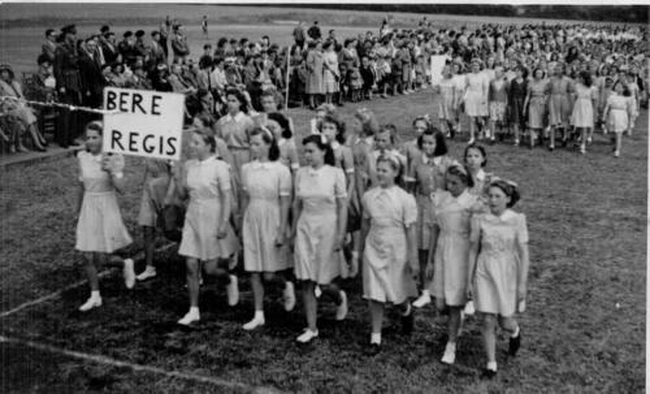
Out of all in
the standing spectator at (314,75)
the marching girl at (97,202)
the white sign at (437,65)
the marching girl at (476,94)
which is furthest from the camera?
the standing spectator at (314,75)

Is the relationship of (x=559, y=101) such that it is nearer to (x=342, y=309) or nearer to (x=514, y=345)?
(x=342, y=309)

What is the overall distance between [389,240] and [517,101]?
11.9 meters

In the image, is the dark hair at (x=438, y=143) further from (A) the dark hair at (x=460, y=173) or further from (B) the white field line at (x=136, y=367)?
(B) the white field line at (x=136, y=367)

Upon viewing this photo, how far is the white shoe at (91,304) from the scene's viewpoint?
7.49 m

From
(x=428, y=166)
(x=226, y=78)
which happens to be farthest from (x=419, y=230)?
(x=226, y=78)

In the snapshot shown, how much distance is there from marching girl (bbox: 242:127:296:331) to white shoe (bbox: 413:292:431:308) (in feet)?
5.26

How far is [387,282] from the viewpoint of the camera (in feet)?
21.1

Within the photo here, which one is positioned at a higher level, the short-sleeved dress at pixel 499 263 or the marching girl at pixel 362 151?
the marching girl at pixel 362 151

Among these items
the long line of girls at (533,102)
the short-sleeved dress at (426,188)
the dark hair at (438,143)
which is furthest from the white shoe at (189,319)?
the long line of girls at (533,102)

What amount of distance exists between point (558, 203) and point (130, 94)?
7614 mm

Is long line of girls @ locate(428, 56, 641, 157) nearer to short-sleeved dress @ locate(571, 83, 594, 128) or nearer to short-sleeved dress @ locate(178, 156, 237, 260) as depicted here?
short-sleeved dress @ locate(571, 83, 594, 128)

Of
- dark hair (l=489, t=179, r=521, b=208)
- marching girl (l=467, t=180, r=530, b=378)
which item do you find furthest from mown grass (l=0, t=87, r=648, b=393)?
dark hair (l=489, t=179, r=521, b=208)

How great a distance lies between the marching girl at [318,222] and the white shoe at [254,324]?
0.55 metres

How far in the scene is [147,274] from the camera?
8.41 metres
